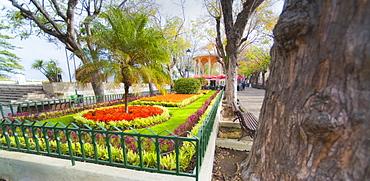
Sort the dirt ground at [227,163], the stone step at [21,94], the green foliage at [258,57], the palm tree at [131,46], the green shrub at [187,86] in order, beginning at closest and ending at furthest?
the dirt ground at [227,163], the palm tree at [131,46], the stone step at [21,94], the green shrub at [187,86], the green foliage at [258,57]

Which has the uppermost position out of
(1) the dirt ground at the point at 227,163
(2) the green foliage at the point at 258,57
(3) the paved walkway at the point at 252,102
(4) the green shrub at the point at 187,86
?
(2) the green foliage at the point at 258,57

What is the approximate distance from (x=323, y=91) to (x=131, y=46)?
4992 mm

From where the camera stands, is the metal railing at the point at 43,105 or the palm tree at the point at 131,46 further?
the metal railing at the point at 43,105

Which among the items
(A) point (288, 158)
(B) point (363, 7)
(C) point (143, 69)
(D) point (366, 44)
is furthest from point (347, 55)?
(C) point (143, 69)

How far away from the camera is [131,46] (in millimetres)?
4832

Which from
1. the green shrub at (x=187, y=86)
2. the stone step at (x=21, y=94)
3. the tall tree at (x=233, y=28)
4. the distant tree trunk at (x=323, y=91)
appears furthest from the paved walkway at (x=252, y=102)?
the stone step at (x=21, y=94)

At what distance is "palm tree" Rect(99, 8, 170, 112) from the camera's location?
4754 millimetres

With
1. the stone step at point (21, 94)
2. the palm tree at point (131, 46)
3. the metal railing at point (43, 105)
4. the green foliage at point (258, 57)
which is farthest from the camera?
the green foliage at point (258, 57)


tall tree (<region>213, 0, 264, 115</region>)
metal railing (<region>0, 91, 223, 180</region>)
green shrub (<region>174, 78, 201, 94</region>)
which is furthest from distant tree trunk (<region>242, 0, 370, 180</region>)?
green shrub (<region>174, 78, 201, 94</region>)

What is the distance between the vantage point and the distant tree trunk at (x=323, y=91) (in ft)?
2.71

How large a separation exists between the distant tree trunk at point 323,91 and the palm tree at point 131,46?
4.06 metres

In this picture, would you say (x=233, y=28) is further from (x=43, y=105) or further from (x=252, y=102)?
A: (x=43, y=105)

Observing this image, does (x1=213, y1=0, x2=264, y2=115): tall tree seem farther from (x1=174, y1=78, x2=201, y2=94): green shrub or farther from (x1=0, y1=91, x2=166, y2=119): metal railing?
(x1=0, y1=91, x2=166, y2=119): metal railing

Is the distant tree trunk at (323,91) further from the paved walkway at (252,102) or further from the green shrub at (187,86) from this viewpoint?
the green shrub at (187,86)
